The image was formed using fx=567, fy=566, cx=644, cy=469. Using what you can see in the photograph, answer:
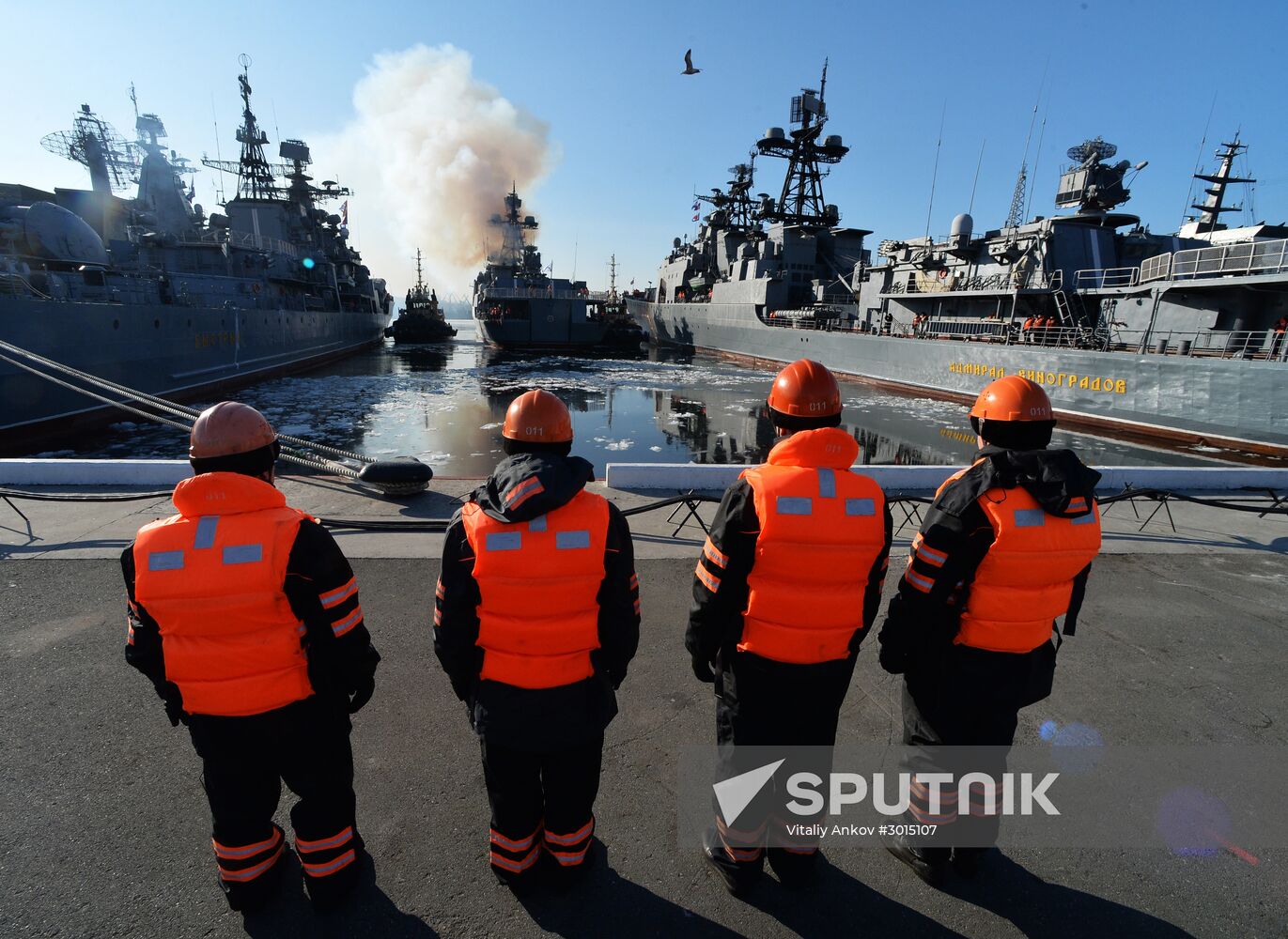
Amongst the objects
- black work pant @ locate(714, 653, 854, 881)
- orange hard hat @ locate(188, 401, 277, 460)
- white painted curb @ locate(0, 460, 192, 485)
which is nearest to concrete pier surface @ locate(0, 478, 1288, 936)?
black work pant @ locate(714, 653, 854, 881)

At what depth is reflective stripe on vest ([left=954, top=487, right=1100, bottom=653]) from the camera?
6.68 feet

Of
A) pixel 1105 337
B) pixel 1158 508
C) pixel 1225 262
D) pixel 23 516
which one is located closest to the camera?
pixel 23 516

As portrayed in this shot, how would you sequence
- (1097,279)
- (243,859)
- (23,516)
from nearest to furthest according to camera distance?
1. (243,859)
2. (23,516)
3. (1097,279)

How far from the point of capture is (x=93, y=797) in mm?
2496

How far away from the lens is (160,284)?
62.9ft

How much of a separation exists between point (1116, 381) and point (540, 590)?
22.1 m

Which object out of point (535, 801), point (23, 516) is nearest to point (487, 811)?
point (535, 801)

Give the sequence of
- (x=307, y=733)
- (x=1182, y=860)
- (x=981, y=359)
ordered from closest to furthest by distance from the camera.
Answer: (x=307, y=733) < (x=1182, y=860) < (x=981, y=359)

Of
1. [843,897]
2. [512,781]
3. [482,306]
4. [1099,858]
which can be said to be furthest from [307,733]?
[482,306]

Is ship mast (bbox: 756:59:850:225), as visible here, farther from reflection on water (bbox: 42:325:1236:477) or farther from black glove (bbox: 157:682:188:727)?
black glove (bbox: 157:682:188:727)

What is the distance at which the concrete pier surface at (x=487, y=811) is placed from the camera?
2086 mm

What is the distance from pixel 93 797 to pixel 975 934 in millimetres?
3667

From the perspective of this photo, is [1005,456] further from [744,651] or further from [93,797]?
[93,797]

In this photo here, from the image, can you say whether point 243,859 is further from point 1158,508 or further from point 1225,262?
point 1225,262
